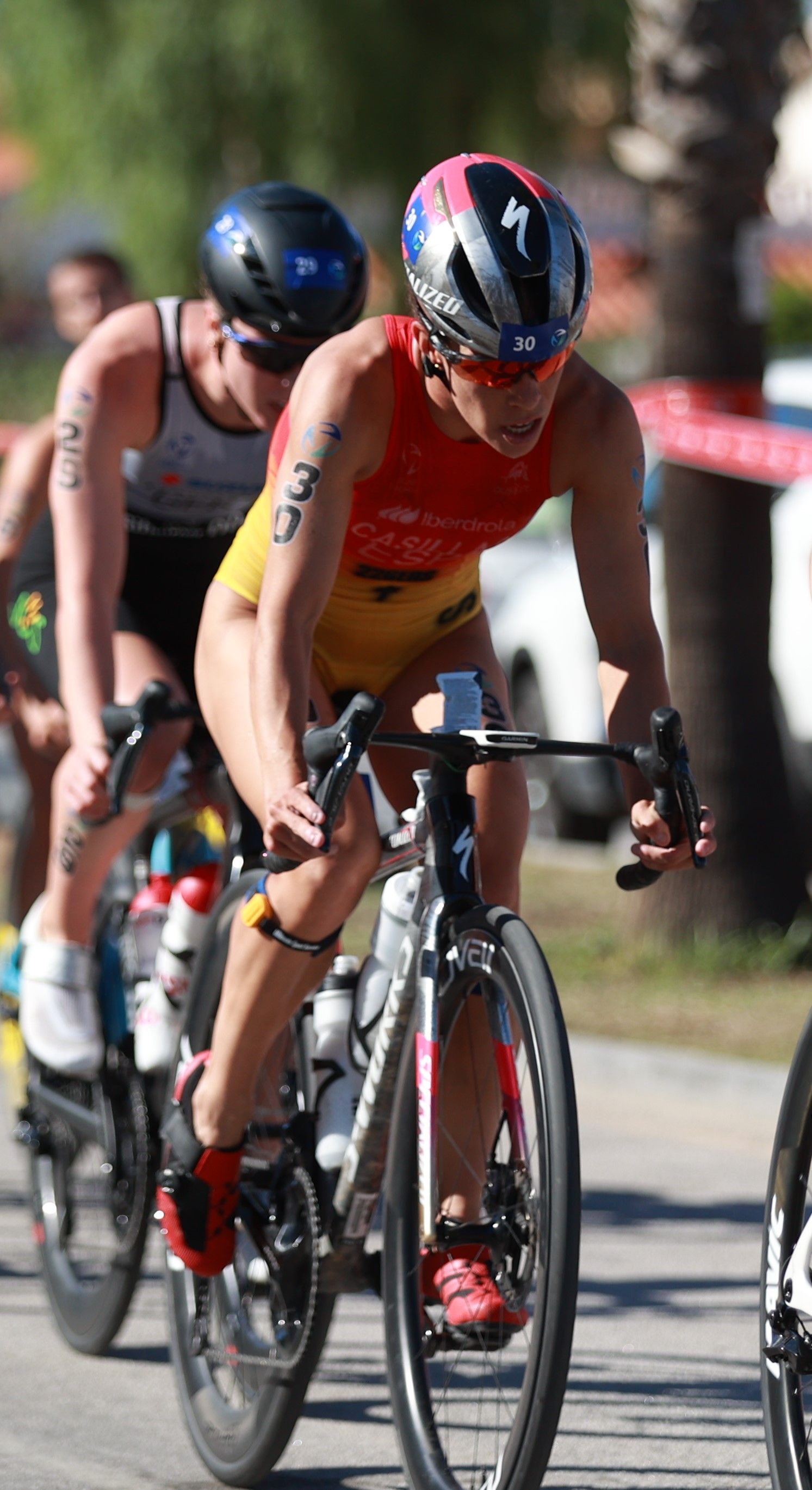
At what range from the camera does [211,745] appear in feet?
14.8

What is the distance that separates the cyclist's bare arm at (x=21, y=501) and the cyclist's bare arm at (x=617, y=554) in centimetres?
221

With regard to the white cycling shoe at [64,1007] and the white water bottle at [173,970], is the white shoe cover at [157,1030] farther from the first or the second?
the white cycling shoe at [64,1007]

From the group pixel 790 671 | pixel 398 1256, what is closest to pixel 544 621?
pixel 790 671

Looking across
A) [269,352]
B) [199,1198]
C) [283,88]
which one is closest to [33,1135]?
[199,1198]

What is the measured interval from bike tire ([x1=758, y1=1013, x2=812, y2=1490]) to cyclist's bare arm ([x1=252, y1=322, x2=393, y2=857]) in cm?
87

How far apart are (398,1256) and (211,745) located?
1.50 m

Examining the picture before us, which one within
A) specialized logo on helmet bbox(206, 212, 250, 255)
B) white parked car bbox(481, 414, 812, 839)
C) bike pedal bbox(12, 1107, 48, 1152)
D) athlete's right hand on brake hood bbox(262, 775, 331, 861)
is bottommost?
bike pedal bbox(12, 1107, 48, 1152)

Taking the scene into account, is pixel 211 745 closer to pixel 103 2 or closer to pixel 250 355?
pixel 250 355

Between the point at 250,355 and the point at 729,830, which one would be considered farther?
the point at 729,830

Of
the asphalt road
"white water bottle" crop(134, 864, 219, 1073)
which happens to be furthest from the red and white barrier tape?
"white water bottle" crop(134, 864, 219, 1073)

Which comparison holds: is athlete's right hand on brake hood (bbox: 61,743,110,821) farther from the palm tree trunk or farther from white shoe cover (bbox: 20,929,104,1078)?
the palm tree trunk

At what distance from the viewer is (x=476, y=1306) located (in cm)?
317

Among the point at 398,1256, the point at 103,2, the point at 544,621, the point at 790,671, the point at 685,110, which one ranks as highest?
the point at 103,2

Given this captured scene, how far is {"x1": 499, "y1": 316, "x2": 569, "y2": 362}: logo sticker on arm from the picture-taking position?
3.08 m
